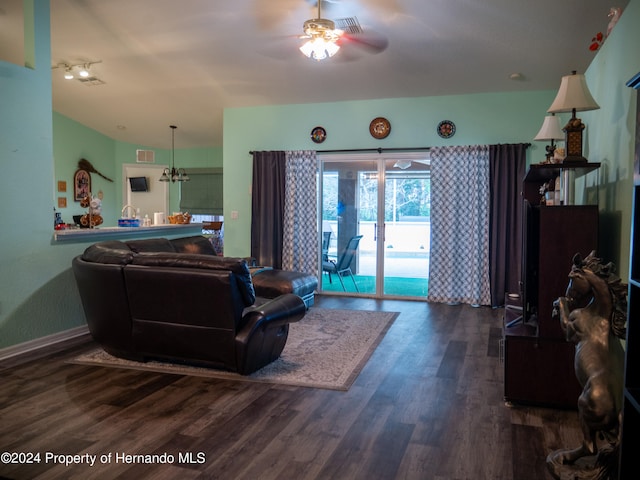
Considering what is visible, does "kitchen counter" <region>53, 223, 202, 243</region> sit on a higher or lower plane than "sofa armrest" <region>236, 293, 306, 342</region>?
higher

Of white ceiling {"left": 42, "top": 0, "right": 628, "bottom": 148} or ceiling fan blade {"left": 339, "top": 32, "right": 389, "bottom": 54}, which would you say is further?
ceiling fan blade {"left": 339, "top": 32, "right": 389, "bottom": 54}

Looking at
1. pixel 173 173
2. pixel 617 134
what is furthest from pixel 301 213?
pixel 617 134

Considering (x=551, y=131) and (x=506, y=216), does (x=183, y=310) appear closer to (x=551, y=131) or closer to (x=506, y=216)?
(x=551, y=131)

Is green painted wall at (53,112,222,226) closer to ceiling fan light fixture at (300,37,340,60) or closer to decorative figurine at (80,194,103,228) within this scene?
decorative figurine at (80,194,103,228)

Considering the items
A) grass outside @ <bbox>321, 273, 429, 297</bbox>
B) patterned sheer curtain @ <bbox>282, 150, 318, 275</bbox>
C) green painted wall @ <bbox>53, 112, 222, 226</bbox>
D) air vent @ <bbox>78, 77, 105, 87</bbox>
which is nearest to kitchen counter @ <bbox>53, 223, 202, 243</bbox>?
patterned sheer curtain @ <bbox>282, 150, 318, 275</bbox>

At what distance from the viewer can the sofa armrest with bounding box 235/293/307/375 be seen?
3354 millimetres

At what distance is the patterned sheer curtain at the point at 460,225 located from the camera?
621cm

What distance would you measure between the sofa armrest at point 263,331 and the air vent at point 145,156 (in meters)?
7.25

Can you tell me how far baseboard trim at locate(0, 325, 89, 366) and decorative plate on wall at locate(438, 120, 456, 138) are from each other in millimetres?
4664

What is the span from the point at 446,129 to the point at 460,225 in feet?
4.04

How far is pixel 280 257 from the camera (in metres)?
7.14

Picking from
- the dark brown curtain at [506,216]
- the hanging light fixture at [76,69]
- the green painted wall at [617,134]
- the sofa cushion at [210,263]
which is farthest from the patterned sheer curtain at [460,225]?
the hanging light fixture at [76,69]

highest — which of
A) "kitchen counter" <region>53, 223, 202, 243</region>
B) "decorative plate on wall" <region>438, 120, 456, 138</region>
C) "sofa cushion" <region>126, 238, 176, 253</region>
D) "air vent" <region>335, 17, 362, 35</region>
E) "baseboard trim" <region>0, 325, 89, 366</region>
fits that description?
"air vent" <region>335, 17, 362, 35</region>

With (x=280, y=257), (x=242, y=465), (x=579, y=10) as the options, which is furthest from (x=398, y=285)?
A: (x=242, y=465)
